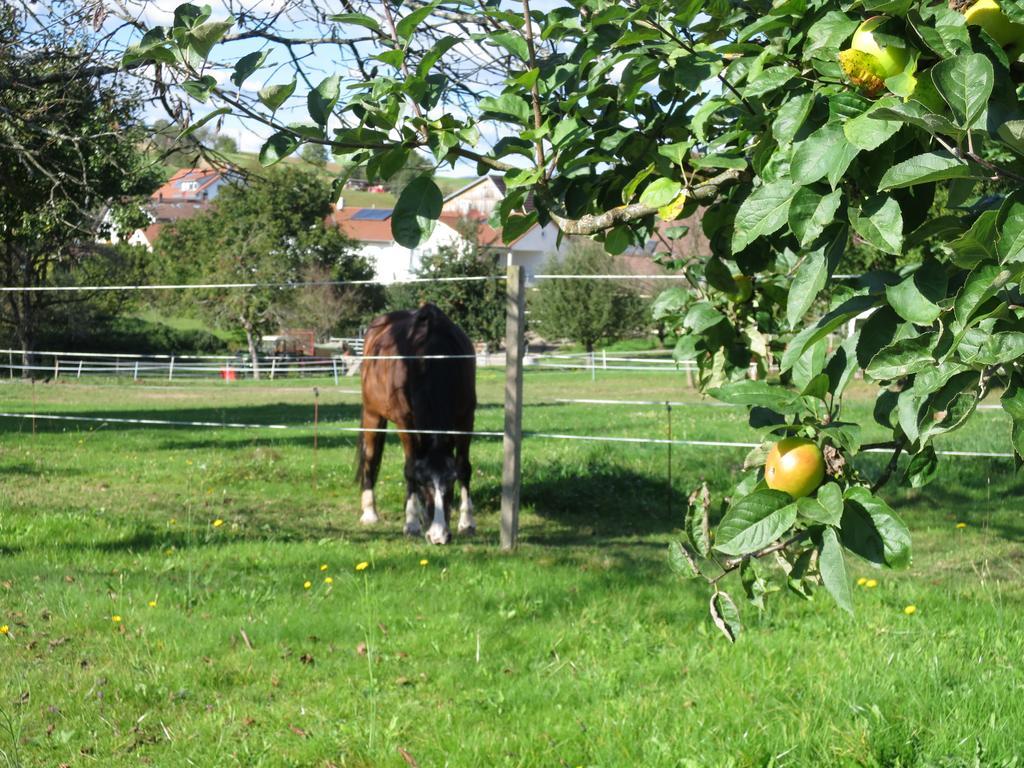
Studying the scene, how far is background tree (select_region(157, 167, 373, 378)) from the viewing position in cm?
3259

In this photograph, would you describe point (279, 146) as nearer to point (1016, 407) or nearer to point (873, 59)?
point (873, 59)

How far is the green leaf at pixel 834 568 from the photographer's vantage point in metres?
1.25

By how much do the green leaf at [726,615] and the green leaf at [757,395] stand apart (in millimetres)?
294

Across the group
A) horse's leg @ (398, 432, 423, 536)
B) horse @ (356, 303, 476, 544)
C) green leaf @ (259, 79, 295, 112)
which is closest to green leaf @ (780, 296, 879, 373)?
green leaf @ (259, 79, 295, 112)

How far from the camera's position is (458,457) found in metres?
8.30

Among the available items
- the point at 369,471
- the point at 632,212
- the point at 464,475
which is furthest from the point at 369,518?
the point at 632,212

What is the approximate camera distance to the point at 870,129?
45.8 inches

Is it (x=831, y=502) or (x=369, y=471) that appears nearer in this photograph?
(x=831, y=502)

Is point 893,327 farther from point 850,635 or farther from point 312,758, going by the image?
point 850,635

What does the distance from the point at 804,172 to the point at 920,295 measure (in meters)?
0.23

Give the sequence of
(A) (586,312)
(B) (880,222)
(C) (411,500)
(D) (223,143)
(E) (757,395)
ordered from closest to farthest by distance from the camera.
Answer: (B) (880,222), (E) (757,395), (D) (223,143), (C) (411,500), (A) (586,312)

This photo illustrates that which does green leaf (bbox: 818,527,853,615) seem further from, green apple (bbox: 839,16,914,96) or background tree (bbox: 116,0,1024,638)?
green apple (bbox: 839,16,914,96)

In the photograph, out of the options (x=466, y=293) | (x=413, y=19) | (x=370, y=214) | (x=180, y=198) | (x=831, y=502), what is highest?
(x=370, y=214)

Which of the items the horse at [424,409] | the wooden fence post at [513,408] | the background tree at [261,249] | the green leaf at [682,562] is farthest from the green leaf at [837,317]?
the background tree at [261,249]
